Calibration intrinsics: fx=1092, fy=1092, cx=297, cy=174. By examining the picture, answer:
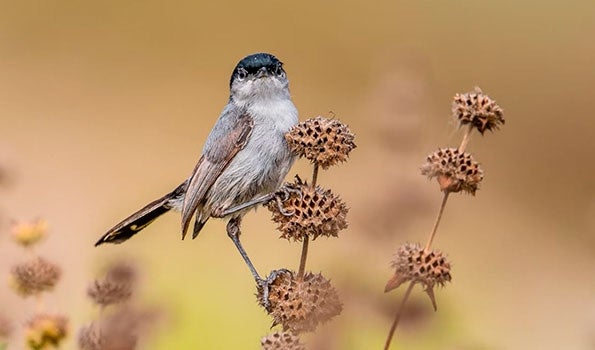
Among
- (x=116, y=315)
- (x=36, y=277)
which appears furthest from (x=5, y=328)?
(x=116, y=315)

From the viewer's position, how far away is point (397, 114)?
265 cm

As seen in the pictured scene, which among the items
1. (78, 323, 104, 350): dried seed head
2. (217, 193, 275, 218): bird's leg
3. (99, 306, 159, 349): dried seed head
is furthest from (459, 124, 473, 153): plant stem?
(217, 193, 275, 218): bird's leg

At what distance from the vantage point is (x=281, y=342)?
232 cm

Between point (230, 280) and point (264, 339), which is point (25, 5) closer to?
point (230, 280)

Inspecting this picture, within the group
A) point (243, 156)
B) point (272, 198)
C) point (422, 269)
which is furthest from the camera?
point (243, 156)

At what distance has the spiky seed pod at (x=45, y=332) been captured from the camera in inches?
103

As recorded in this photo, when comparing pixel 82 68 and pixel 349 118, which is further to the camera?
pixel 82 68

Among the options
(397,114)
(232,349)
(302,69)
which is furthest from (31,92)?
→ (397,114)

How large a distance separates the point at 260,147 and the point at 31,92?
285 inches

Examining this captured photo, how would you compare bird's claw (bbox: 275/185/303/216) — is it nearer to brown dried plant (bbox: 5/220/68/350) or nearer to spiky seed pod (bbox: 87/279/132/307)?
spiky seed pod (bbox: 87/279/132/307)

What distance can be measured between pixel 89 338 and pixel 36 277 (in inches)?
22.0

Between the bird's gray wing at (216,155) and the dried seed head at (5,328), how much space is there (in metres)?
1.30

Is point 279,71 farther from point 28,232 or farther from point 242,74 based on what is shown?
point 28,232

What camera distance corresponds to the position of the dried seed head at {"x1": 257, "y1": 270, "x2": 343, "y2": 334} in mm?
2457
